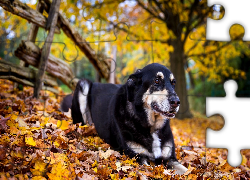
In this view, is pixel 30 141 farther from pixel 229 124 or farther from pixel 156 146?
pixel 229 124

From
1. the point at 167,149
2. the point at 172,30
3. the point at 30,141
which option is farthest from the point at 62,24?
the point at 172,30

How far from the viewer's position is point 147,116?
366 cm

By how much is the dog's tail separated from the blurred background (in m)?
0.80

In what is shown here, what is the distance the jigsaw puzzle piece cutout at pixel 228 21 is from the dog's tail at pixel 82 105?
2783mm

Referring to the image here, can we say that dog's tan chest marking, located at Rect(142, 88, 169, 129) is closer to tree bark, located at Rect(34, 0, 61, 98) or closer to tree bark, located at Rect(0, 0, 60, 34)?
tree bark, located at Rect(34, 0, 61, 98)

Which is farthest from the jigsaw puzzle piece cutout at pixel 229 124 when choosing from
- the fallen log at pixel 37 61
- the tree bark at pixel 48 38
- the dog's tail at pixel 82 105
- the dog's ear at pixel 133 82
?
the tree bark at pixel 48 38

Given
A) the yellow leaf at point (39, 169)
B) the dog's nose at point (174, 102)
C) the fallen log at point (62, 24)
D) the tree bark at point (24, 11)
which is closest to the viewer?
the yellow leaf at point (39, 169)

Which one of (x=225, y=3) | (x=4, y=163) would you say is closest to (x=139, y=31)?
(x=225, y=3)

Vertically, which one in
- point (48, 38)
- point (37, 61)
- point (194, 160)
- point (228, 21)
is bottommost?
point (194, 160)

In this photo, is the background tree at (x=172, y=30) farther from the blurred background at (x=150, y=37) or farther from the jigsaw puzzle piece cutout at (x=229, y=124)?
the jigsaw puzzle piece cutout at (x=229, y=124)

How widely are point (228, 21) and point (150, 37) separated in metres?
6.46

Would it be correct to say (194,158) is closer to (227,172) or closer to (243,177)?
(227,172)

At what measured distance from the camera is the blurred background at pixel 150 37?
5.68 metres

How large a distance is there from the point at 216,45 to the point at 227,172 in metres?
10.1
